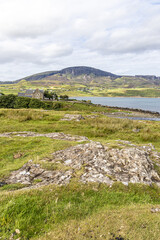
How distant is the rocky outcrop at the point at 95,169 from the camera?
8844 mm

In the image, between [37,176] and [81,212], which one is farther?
[37,176]

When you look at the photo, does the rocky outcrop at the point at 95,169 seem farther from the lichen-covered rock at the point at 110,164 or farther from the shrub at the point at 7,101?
the shrub at the point at 7,101

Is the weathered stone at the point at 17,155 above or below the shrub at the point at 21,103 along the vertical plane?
below

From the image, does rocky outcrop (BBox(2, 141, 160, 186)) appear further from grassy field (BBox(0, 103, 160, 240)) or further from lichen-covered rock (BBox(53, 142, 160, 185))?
grassy field (BBox(0, 103, 160, 240))

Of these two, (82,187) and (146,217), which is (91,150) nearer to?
(82,187)

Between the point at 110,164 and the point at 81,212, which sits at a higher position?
the point at 110,164

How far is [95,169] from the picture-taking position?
9.72m

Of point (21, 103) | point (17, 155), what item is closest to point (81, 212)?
point (17, 155)

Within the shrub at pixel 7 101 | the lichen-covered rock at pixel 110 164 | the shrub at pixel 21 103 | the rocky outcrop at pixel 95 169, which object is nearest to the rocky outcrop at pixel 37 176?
the rocky outcrop at pixel 95 169

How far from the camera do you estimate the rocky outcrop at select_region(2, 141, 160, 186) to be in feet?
29.0

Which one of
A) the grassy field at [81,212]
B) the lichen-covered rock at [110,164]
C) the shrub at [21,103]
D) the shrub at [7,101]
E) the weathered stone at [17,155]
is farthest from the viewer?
the shrub at [21,103]

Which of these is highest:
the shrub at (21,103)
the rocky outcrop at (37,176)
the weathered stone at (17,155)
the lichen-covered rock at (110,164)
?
the shrub at (21,103)

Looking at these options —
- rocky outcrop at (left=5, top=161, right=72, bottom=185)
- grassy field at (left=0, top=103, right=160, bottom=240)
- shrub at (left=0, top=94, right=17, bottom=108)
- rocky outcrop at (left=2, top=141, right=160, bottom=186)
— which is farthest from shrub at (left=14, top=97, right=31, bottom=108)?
grassy field at (left=0, top=103, right=160, bottom=240)

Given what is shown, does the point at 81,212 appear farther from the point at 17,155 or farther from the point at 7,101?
the point at 7,101
